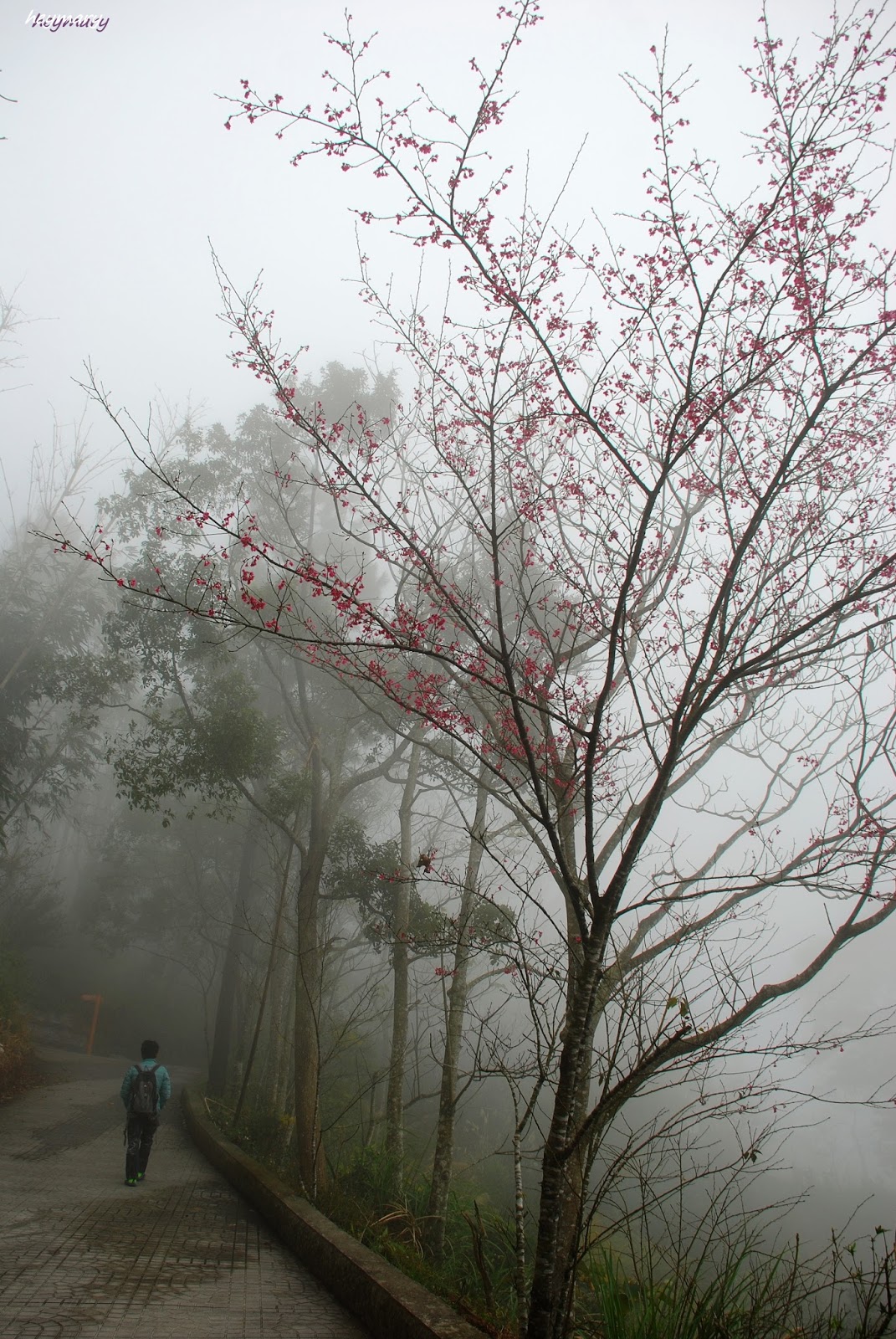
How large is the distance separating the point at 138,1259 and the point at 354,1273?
1.50 meters

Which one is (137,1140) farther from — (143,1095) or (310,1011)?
(310,1011)

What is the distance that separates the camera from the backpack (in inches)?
303

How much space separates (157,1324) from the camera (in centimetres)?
407

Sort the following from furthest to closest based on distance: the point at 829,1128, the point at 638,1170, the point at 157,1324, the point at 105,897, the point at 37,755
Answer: the point at 829,1128
the point at 105,897
the point at 37,755
the point at 157,1324
the point at 638,1170

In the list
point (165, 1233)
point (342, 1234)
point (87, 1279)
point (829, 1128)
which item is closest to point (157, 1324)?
point (87, 1279)

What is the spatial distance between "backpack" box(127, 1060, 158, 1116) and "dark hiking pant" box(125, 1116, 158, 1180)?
0.07 m

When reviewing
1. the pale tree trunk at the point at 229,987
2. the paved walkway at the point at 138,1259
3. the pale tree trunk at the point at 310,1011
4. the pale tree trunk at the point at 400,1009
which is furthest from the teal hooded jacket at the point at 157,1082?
the pale tree trunk at the point at 229,987

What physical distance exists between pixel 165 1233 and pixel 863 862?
5330 mm

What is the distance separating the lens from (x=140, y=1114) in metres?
7.70

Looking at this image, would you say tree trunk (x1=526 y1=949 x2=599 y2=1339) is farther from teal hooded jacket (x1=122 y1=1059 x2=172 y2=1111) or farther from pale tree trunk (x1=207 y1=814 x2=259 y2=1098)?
pale tree trunk (x1=207 y1=814 x2=259 y2=1098)

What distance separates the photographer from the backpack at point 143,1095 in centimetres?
768

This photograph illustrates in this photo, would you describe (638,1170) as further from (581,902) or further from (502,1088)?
(502,1088)

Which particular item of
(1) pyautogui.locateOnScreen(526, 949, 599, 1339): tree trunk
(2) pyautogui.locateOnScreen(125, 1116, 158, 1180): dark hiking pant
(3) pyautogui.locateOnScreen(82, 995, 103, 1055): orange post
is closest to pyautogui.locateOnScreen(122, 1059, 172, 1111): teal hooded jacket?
(2) pyautogui.locateOnScreen(125, 1116, 158, 1180): dark hiking pant

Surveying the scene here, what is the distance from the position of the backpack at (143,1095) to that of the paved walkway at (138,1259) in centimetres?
62
